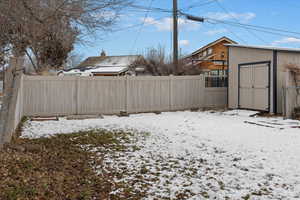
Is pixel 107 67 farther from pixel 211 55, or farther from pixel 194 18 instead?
pixel 194 18

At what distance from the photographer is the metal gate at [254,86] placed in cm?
1112

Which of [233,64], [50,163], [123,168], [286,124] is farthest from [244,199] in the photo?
[233,64]

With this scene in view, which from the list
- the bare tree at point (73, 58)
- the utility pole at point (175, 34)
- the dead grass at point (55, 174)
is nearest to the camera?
the dead grass at point (55, 174)

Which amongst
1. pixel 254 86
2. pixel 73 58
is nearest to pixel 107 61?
pixel 73 58

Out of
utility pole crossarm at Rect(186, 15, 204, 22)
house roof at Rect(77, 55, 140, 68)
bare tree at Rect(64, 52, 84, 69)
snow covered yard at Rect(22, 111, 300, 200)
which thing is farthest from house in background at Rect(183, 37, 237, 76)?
snow covered yard at Rect(22, 111, 300, 200)

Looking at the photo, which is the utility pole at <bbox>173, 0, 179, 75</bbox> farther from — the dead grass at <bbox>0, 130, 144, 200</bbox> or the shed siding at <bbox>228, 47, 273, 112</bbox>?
the dead grass at <bbox>0, 130, 144, 200</bbox>

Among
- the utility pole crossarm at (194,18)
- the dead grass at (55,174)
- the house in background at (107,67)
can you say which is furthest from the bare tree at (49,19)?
the house in background at (107,67)

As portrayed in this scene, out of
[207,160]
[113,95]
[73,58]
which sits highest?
[73,58]

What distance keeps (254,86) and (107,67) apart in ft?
55.9

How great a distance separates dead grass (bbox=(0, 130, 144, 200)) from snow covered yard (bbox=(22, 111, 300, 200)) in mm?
217

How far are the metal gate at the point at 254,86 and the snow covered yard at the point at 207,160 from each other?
9.41 feet

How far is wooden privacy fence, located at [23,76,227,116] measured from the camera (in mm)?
10625

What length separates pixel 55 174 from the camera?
3.95 metres

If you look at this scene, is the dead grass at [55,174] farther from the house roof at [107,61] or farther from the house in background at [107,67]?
the house roof at [107,61]
